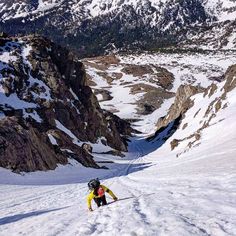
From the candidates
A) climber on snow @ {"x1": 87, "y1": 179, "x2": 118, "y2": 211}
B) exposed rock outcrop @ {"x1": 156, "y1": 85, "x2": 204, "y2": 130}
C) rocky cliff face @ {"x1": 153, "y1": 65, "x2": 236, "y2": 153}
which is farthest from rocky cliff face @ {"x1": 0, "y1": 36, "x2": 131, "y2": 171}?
climber on snow @ {"x1": 87, "y1": 179, "x2": 118, "y2": 211}

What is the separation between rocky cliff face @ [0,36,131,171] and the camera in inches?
2044

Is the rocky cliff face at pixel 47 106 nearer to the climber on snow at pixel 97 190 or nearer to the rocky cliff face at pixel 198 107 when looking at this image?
the rocky cliff face at pixel 198 107

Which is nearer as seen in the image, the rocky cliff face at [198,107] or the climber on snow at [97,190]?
the climber on snow at [97,190]

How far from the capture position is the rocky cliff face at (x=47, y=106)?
51.9 metres

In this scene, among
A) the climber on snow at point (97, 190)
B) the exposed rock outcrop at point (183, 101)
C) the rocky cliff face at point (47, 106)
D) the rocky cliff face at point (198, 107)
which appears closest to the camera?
the climber on snow at point (97, 190)

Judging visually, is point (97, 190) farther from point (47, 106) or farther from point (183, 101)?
point (183, 101)

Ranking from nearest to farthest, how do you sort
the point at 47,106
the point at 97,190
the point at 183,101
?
1. the point at 97,190
2. the point at 47,106
3. the point at 183,101

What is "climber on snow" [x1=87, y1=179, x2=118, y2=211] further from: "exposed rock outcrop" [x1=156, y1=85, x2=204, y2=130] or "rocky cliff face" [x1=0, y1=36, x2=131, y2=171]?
"exposed rock outcrop" [x1=156, y1=85, x2=204, y2=130]

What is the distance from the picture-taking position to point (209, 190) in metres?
17.1

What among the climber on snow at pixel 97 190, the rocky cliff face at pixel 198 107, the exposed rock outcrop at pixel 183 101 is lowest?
the climber on snow at pixel 97 190

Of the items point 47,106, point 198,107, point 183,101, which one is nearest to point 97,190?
point 47,106

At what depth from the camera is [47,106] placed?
3130 inches

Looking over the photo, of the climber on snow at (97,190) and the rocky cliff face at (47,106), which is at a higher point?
the rocky cliff face at (47,106)

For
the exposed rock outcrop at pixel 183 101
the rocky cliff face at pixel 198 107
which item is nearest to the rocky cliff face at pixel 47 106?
the rocky cliff face at pixel 198 107
